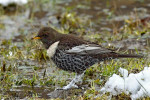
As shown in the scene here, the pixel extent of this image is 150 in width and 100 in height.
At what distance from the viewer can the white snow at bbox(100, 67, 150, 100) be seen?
5.37 meters

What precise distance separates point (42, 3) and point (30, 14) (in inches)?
40.5

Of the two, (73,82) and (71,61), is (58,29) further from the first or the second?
(73,82)

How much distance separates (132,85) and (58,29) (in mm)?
4558

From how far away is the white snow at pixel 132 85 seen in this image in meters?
5.37

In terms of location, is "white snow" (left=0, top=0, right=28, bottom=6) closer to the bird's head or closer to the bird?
the bird's head

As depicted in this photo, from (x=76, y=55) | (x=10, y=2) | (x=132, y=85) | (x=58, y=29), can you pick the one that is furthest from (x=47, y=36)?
(x=10, y=2)

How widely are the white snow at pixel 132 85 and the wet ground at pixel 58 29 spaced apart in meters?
0.30

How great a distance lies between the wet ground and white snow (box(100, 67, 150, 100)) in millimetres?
297

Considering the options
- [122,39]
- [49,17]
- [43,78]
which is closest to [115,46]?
[122,39]

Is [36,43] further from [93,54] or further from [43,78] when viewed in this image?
[93,54]

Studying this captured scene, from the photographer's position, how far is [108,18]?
10883mm

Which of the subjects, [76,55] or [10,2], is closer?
[76,55]

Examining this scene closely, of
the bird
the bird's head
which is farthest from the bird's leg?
the bird's head

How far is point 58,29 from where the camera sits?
32.1ft
